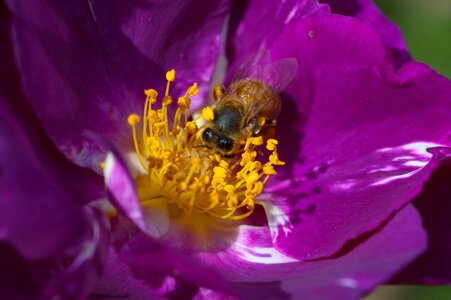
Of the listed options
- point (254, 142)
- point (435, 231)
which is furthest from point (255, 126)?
point (435, 231)

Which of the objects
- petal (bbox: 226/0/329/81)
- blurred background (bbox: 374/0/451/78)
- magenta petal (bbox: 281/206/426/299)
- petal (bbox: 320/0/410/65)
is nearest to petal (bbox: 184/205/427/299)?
magenta petal (bbox: 281/206/426/299)

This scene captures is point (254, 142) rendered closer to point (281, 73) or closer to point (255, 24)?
point (281, 73)

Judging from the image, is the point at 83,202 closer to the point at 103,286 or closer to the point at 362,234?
the point at 103,286

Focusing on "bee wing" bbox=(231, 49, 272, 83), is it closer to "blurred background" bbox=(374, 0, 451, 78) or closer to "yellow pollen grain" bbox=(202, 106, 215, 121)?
"yellow pollen grain" bbox=(202, 106, 215, 121)

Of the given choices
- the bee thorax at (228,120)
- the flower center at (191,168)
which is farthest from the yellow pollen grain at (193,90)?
the bee thorax at (228,120)

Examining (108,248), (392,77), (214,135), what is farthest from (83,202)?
(392,77)

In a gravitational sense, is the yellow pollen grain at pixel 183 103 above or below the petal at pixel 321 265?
above

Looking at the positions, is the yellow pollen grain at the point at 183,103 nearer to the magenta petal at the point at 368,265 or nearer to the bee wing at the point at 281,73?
the bee wing at the point at 281,73
